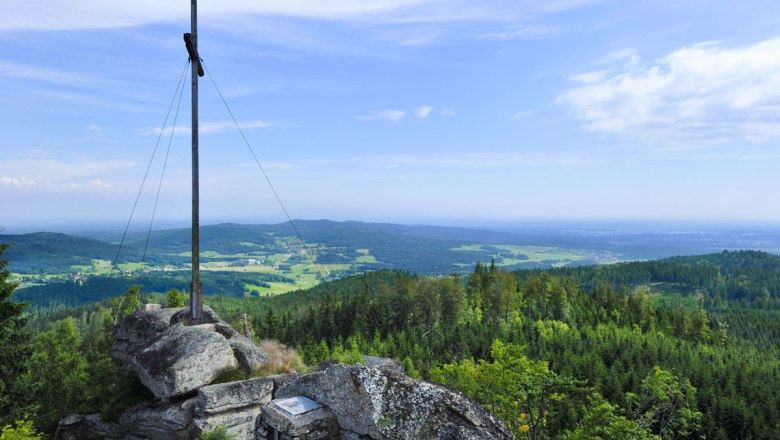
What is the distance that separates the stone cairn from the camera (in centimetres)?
908

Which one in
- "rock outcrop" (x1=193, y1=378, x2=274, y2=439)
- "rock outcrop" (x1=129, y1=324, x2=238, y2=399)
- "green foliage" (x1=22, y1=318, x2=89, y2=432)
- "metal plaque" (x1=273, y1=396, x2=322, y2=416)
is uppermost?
"metal plaque" (x1=273, y1=396, x2=322, y2=416)

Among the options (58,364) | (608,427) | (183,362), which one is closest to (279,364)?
(183,362)

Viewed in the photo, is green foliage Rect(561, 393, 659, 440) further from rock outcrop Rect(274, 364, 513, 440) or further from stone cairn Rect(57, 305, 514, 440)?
stone cairn Rect(57, 305, 514, 440)

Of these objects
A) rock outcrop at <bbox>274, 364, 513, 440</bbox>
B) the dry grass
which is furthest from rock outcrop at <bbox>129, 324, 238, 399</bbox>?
rock outcrop at <bbox>274, 364, 513, 440</bbox>

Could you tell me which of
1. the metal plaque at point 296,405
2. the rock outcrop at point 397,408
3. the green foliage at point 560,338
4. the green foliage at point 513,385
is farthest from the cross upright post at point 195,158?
the green foliage at point 560,338

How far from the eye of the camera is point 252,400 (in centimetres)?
1371

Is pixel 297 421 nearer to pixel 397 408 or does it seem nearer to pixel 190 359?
pixel 397 408

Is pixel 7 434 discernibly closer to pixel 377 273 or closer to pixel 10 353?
pixel 10 353

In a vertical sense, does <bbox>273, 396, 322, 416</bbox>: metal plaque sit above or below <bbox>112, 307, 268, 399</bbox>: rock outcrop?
above

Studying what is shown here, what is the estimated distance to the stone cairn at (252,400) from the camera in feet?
29.8

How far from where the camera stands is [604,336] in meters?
91.6

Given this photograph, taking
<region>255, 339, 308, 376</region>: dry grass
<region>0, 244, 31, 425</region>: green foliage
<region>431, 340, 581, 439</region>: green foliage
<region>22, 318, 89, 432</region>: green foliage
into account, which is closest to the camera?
<region>255, 339, 308, 376</region>: dry grass

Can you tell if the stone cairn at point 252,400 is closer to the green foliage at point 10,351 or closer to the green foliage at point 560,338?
the green foliage at point 10,351

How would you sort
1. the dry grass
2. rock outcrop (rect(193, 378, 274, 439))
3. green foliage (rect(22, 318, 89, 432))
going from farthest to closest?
green foliage (rect(22, 318, 89, 432)) < the dry grass < rock outcrop (rect(193, 378, 274, 439))
